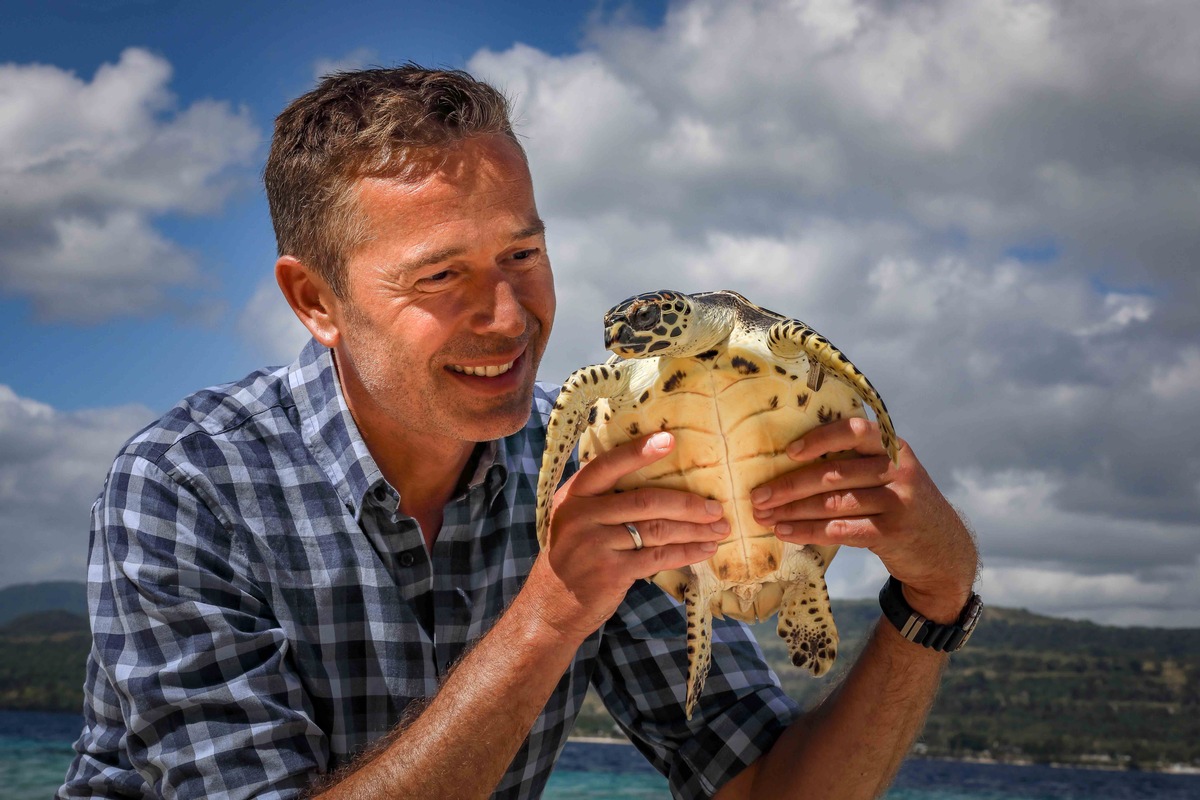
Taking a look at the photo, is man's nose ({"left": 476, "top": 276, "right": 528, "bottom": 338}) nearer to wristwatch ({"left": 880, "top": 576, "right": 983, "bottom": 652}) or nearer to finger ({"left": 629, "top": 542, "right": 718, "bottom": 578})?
finger ({"left": 629, "top": 542, "right": 718, "bottom": 578})

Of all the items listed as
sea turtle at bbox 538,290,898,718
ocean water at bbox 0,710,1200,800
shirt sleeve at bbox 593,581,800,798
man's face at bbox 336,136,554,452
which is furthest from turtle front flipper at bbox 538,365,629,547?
ocean water at bbox 0,710,1200,800

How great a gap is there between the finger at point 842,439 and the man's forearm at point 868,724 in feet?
3.17

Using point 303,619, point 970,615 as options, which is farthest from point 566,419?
point 970,615

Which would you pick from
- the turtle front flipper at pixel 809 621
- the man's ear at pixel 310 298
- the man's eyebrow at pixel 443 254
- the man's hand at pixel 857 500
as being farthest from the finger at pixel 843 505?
the man's ear at pixel 310 298

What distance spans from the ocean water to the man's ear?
4221 cm

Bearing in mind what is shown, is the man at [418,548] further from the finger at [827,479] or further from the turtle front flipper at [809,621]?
the turtle front flipper at [809,621]

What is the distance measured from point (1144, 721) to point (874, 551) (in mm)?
78920

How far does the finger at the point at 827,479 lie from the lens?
2844 mm

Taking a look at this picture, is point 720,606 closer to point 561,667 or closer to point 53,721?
point 561,667

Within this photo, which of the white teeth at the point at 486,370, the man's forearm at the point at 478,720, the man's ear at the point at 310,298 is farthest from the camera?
the man's ear at the point at 310,298

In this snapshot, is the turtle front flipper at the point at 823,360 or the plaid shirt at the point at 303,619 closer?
the turtle front flipper at the point at 823,360

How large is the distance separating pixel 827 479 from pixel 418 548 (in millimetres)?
1576

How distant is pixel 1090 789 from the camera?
63.7m

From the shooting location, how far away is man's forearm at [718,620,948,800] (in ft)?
11.6
